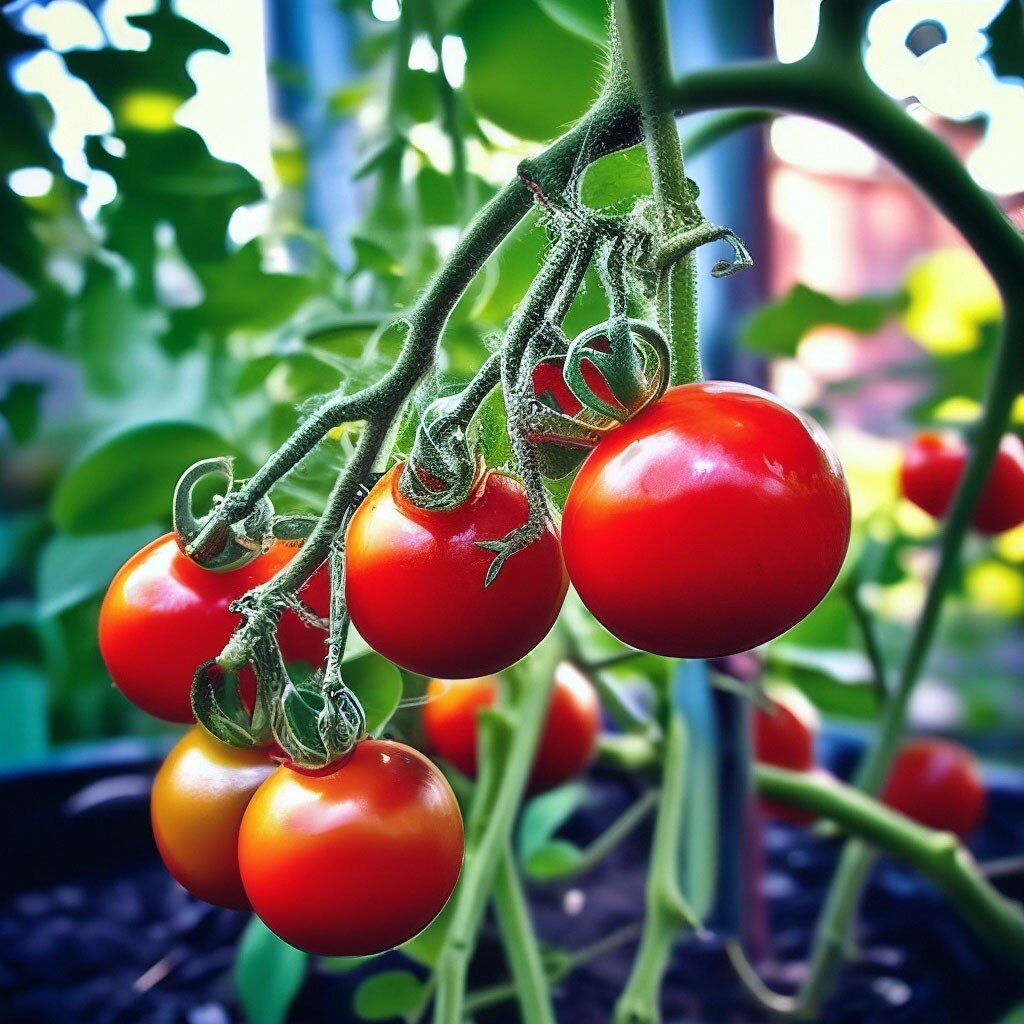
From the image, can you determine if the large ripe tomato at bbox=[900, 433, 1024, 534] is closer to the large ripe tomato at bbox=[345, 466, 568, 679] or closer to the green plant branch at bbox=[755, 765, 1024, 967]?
the green plant branch at bbox=[755, 765, 1024, 967]

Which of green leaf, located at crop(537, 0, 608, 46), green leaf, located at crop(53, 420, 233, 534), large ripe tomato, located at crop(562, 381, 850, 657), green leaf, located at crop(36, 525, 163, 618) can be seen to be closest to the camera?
large ripe tomato, located at crop(562, 381, 850, 657)

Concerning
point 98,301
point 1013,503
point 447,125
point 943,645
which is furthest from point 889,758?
point 943,645

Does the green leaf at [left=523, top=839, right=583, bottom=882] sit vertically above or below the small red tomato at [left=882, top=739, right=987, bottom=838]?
above

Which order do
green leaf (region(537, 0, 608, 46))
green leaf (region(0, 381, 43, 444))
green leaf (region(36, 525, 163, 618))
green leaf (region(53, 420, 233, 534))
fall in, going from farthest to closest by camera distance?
green leaf (region(0, 381, 43, 444))
green leaf (region(36, 525, 163, 618))
green leaf (region(53, 420, 233, 534))
green leaf (region(537, 0, 608, 46))

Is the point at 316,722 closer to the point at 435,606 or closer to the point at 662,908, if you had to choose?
the point at 435,606

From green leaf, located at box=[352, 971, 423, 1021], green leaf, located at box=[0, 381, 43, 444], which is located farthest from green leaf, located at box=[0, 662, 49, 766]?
green leaf, located at box=[352, 971, 423, 1021]

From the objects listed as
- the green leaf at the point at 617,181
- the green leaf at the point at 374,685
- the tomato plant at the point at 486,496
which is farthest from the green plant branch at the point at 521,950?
the green leaf at the point at 617,181

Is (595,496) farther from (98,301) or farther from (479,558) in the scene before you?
(98,301)

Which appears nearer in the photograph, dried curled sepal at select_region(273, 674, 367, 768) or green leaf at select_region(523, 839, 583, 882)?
dried curled sepal at select_region(273, 674, 367, 768)

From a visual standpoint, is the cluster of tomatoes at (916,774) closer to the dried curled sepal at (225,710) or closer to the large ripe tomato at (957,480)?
the large ripe tomato at (957,480)
